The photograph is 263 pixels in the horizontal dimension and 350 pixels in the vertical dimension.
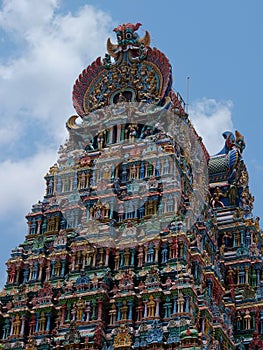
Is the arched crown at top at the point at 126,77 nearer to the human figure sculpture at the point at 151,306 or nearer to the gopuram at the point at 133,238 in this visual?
the gopuram at the point at 133,238

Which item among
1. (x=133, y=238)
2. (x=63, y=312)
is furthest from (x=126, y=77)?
(x=63, y=312)

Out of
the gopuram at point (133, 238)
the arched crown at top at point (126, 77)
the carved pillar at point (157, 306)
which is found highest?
the arched crown at top at point (126, 77)

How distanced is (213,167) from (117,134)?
9736mm

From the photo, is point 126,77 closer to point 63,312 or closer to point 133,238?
point 133,238

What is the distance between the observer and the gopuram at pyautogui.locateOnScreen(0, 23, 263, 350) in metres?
44.8

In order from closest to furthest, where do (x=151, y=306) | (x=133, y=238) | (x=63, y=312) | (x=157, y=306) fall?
(x=157, y=306) < (x=151, y=306) < (x=63, y=312) < (x=133, y=238)

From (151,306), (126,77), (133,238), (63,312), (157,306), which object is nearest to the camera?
(157,306)

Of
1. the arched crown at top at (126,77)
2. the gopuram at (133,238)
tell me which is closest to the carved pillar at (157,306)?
the gopuram at (133,238)

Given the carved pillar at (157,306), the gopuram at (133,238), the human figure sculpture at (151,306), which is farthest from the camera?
the gopuram at (133,238)

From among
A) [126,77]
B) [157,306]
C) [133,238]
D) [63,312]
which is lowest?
[157,306]

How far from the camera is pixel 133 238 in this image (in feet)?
155

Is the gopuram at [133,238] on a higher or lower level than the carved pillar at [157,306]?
higher

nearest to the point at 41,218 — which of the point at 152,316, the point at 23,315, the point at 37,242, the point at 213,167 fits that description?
the point at 37,242

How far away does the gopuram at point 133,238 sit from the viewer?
147 feet
